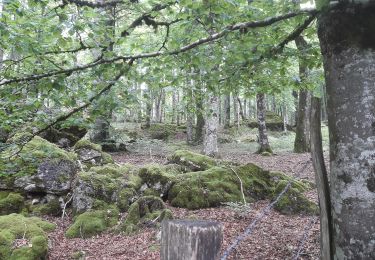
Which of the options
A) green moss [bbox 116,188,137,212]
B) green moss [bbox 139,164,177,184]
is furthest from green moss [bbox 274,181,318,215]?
green moss [bbox 116,188,137,212]

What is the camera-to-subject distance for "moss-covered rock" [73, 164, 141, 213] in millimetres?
9094

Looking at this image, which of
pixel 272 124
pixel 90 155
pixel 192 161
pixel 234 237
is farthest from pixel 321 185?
pixel 272 124

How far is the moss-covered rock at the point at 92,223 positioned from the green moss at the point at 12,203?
1.84 metres

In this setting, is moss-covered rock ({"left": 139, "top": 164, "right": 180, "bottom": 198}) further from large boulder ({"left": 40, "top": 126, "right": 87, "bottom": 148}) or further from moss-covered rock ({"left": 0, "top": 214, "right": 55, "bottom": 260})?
large boulder ({"left": 40, "top": 126, "right": 87, "bottom": 148})

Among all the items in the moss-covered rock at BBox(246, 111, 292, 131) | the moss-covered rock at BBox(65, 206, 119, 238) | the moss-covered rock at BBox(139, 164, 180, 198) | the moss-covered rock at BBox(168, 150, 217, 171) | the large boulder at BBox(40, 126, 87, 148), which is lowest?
the moss-covered rock at BBox(65, 206, 119, 238)

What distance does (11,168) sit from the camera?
5.54 meters

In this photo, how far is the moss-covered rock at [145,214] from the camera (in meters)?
7.85

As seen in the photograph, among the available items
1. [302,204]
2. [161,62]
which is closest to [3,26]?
[161,62]

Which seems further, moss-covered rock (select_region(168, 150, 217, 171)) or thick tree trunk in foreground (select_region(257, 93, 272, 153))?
thick tree trunk in foreground (select_region(257, 93, 272, 153))

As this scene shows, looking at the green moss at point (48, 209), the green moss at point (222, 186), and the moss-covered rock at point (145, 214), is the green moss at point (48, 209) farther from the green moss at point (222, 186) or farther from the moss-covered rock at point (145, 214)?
the green moss at point (222, 186)

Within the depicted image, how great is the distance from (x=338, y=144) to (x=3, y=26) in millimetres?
3997

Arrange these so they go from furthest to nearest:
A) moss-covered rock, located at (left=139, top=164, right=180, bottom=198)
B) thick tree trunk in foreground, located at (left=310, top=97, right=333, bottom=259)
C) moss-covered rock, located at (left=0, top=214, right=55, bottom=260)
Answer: moss-covered rock, located at (left=139, top=164, right=180, bottom=198) → moss-covered rock, located at (left=0, top=214, right=55, bottom=260) → thick tree trunk in foreground, located at (left=310, top=97, right=333, bottom=259)

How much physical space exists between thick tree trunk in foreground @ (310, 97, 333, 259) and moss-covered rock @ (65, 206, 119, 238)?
6.05 metres

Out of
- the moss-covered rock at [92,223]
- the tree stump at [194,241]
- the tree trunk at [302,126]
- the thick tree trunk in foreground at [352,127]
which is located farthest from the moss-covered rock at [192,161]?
the tree trunk at [302,126]
